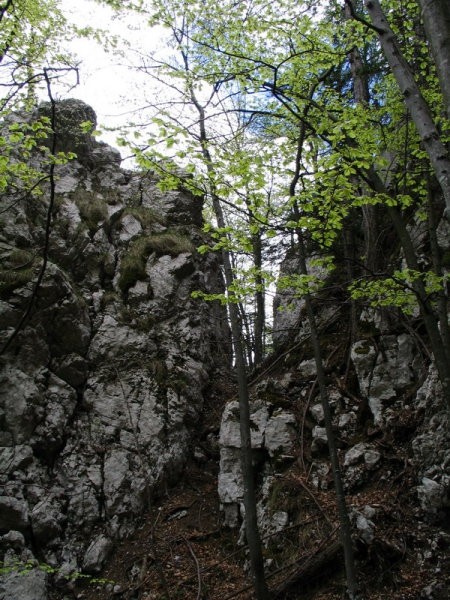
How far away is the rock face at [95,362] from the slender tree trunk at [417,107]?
409 cm

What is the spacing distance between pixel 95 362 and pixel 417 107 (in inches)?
360

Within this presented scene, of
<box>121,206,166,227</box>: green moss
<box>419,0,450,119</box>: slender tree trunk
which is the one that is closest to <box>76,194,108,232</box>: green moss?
<box>121,206,166,227</box>: green moss

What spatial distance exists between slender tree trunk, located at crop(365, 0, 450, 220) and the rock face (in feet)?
13.4

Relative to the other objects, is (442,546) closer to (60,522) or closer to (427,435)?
(427,435)

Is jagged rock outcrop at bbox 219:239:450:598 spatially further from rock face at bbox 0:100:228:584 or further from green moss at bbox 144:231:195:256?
green moss at bbox 144:231:195:256

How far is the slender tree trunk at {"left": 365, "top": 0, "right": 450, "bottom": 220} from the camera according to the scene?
9.43ft

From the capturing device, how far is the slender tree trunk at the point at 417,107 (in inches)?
113

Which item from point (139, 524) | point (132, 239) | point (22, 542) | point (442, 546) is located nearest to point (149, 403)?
point (139, 524)

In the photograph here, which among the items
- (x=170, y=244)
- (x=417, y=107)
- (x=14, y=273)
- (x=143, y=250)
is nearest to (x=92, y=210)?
(x=143, y=250)

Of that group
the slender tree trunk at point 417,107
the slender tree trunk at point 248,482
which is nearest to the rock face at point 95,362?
the slender tree trunk at point 248,482

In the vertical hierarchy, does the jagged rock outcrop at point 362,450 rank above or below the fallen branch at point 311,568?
above

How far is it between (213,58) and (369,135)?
311 centimetres

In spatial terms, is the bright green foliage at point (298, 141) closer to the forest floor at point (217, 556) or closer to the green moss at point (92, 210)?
the forest floor at point (217, 556)

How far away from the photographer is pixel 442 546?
5.11m
